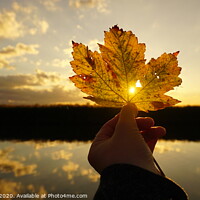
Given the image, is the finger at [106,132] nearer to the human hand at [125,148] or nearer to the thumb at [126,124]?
the human hand at [125,148]

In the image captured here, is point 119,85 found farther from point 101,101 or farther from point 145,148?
point 145,148

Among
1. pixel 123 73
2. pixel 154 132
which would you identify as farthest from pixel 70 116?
pixel 123 73

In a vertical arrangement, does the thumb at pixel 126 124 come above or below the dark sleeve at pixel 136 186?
above

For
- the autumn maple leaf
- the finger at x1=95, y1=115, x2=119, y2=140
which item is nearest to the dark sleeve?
the finger at x1=95, y1=115, x2=119, y2=140

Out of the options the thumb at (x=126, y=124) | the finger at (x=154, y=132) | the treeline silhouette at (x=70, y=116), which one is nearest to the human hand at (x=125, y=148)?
the thumb at (x=126, y=124)

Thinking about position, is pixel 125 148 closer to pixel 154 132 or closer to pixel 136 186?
pixel 136 186

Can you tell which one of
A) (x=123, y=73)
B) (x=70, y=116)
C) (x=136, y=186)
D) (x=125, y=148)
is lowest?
(x=70, y=116)

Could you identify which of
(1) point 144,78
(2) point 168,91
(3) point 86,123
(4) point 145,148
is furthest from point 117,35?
(3) point 86,123
